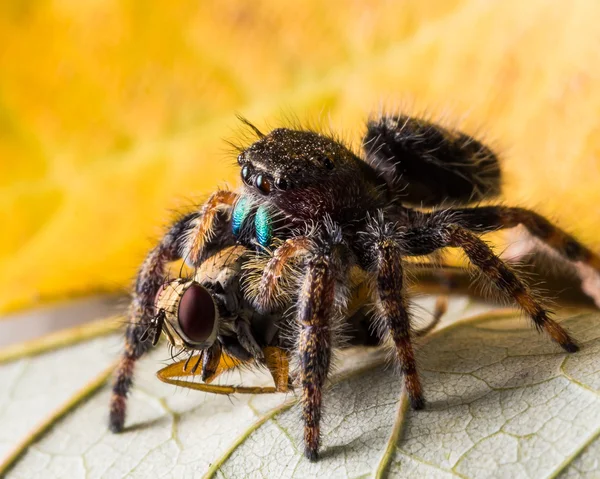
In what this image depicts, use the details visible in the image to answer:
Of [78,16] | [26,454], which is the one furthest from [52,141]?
[26,454]

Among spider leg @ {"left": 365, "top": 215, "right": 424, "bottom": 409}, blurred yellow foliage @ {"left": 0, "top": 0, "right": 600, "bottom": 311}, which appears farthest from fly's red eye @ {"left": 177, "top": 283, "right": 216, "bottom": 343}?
blurred yellow foliage @ {"left": 0, "top": 0, "right": 600, "bottom": 311}

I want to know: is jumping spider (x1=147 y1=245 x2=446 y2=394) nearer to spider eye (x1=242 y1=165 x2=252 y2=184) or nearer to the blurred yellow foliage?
spider eye (x1=242 y1=165 x2=252 y2=184)

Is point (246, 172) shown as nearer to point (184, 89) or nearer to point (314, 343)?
point (314, 343)

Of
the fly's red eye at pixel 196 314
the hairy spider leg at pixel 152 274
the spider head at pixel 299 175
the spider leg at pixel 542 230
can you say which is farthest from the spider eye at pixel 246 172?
the spider leg at pixel 542 230

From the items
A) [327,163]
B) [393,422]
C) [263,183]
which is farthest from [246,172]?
[393,422]

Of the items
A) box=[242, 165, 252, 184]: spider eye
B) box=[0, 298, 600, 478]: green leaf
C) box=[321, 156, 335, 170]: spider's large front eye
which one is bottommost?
box=[0, 298, 600, 478]: green leaf

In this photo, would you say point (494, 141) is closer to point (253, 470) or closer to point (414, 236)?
point (414, 236)
